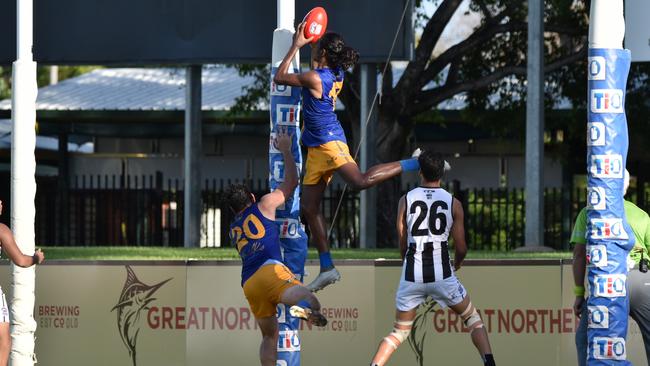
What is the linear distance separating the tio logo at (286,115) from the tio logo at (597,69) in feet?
8.39

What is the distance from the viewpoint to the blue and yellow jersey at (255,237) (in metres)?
11.4

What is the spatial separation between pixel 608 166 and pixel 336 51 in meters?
2.44

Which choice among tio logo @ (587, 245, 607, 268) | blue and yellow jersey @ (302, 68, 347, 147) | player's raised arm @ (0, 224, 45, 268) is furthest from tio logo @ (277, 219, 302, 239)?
tio logo @ (587, 245, 607, 268)

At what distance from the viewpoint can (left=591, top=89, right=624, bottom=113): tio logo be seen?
35.6 ft

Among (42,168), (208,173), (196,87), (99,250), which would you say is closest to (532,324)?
(99,250)

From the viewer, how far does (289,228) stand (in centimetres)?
1184

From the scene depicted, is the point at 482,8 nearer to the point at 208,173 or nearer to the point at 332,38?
the point at 208,173

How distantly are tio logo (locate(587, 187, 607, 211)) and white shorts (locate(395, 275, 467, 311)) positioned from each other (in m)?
1.37

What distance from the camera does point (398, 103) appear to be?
26.8 metres

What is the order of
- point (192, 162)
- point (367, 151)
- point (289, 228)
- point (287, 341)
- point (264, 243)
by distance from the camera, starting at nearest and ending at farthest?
point (264, 243) → point (289, 228) → point (287, 341) → point (367, 151) → point (192, 162)

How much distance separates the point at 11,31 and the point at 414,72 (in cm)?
866

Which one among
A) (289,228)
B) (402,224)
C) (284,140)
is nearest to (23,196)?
(289,228)

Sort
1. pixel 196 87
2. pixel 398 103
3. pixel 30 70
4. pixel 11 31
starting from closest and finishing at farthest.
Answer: pixel 30 70, pixel 11 31, pixel 196 87, pixel 398 103

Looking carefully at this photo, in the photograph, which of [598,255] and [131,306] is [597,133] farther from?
[131,306]
